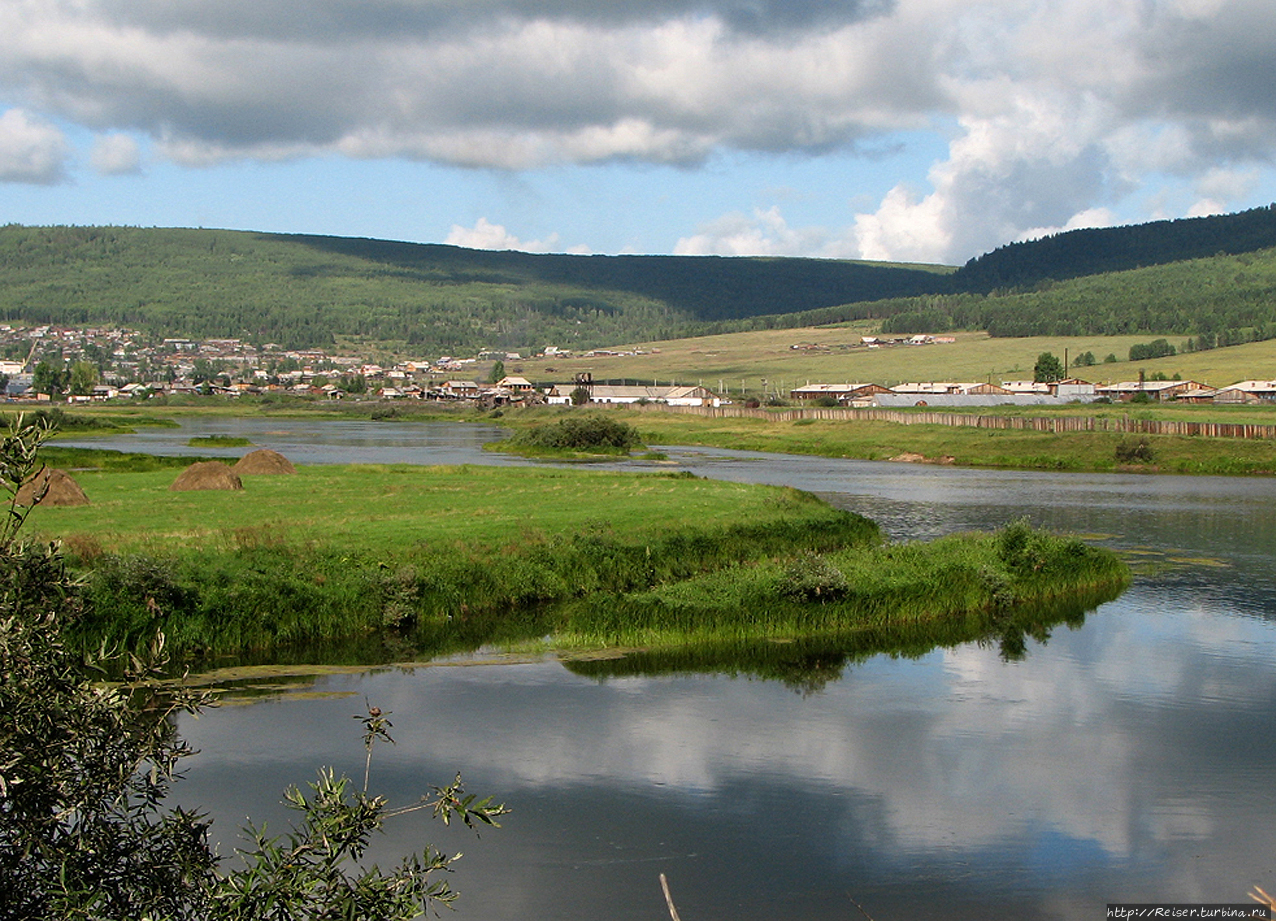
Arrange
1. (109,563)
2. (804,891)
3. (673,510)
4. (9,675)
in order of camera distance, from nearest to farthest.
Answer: (9,675) → (804,891) → (109,563) → (673,510)

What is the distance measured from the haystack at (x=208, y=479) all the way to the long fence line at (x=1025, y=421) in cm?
7346

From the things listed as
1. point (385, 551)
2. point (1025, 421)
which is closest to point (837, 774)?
point (385, 551)

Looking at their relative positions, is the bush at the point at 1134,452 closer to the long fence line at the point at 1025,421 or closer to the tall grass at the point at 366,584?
the long fence line at the point at 1025,421

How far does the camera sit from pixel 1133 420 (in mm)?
106938

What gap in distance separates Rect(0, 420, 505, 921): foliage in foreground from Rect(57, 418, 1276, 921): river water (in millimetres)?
6488

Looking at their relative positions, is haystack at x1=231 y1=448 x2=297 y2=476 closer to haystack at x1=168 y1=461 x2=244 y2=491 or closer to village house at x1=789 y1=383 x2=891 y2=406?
haystack at x1=168 y1=461 x2=244 y2=491

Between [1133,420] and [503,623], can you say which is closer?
[503,623]

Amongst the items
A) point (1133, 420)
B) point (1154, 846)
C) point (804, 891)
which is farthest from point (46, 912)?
point (1133, 420)

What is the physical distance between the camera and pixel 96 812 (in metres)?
8.97

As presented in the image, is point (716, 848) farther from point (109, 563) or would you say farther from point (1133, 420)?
point (1133, 420)

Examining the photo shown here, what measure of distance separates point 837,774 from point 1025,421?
100 meters

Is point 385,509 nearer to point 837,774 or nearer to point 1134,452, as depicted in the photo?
point 837,774

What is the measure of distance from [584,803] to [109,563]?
13.1 meters

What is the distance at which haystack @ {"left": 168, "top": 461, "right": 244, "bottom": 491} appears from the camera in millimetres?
46312
